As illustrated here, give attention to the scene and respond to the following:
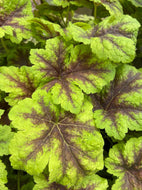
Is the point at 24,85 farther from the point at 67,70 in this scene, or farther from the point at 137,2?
the point at 137,2

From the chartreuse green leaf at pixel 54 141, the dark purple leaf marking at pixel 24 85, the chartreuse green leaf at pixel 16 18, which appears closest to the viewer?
the chartreuse green leaf at pixel 54 141

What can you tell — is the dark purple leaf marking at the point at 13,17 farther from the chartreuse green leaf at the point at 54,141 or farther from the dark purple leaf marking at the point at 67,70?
the chartreuse green leaf at the point at 54,141

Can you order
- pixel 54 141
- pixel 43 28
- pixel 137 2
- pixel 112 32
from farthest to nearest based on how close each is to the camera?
pixel 137 2 < pixel 43 28 < pixel 112 32 < pixel 54 141

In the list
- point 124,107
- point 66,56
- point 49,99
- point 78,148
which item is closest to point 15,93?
point 49,99

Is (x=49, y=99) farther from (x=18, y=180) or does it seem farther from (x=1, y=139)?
(x=18, y=180)

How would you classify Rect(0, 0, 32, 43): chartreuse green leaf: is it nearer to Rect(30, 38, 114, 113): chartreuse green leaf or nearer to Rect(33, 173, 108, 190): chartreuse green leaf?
Rect(30, 38, 114, 113): chartreuse green leaf

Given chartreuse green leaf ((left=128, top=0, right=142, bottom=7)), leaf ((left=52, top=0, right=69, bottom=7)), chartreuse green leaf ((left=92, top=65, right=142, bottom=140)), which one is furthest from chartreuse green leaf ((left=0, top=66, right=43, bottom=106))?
chartreuse green leaf ((left=128, top=0, right=142, bottom=7))

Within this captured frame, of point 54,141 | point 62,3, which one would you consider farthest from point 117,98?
point 62,3

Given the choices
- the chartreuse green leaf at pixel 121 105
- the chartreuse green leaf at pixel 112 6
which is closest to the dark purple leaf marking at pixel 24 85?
the chartreuse green leaf at pixel 121 105
